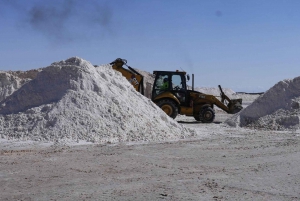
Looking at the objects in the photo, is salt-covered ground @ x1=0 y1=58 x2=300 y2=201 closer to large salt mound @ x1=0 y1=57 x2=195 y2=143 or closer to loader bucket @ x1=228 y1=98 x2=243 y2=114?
large salt mound @ x1=0 y1=57 x2=195 y2=143

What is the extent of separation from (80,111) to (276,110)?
9256 mm

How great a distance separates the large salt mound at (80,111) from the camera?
13.3 m

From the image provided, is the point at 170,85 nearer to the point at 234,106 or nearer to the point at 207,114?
the point at 207,114

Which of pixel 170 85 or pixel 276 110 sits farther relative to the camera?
pixel 170 85

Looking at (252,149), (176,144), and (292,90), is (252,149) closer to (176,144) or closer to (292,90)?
(176,144)

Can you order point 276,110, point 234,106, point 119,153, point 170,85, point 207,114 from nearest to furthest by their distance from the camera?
point 119,153, point 276,110, point 170,85, point 207,114, point 234,106

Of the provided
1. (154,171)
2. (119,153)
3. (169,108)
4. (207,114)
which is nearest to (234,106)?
(207,114)

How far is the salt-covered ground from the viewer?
7.65m

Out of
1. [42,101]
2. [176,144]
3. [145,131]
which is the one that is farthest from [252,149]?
[42,101]

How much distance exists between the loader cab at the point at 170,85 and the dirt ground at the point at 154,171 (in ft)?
22.3

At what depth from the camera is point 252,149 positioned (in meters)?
12.7

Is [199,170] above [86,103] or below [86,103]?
below

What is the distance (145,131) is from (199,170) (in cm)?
495

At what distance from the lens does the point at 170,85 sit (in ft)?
68.4
